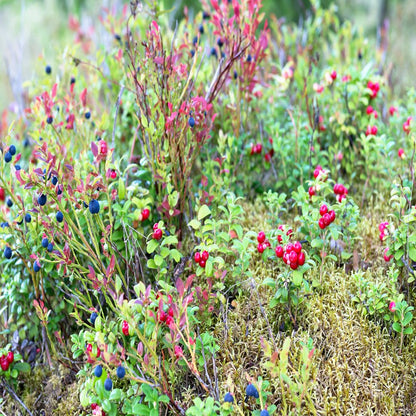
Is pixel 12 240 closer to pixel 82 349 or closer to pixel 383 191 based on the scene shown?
pixel 82 349

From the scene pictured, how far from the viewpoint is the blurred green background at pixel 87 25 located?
4.06 m

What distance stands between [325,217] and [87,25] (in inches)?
144

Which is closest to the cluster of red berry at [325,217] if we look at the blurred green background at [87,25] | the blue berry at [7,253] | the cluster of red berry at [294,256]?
the cluster of red berry at [294,256]

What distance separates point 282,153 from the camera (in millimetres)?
2365

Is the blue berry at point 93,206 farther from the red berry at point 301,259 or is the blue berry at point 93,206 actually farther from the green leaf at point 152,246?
the red berry at point 301,259

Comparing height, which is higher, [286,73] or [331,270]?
[286,73]

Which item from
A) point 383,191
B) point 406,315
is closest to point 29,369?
point 406,315

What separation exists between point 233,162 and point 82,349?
1416 mm

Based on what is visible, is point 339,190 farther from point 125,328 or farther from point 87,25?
point 87,25

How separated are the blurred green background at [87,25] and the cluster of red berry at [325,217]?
6.59ft

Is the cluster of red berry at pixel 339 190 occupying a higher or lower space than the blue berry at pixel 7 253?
higher

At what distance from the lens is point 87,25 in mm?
4367

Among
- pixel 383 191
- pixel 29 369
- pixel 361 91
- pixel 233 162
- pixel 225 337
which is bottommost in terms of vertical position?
pixel 29 369

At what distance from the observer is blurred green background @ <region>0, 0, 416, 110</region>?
4062mm
